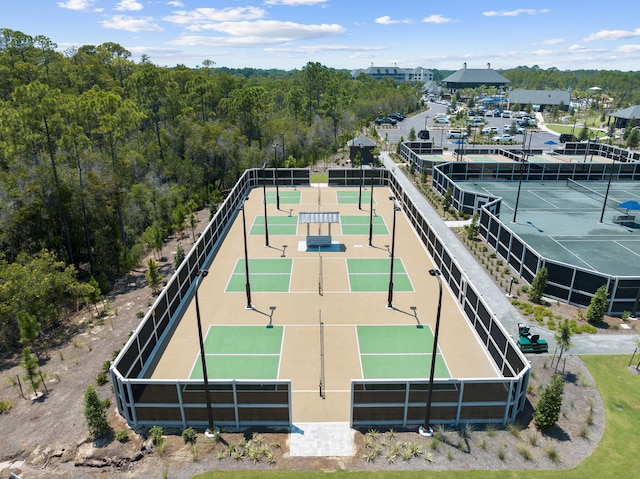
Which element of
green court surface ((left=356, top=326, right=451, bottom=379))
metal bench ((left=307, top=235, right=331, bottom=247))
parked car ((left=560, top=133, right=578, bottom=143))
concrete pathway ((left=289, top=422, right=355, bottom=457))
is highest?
parked car ((left=560, top=133, right=578, bottom=143))

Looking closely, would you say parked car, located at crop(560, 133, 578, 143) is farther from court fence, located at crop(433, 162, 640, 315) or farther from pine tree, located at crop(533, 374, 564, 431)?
pine tree, located at crop(533, 374, 564, 431)

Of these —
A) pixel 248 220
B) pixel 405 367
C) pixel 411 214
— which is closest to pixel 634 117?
pixel 411 214

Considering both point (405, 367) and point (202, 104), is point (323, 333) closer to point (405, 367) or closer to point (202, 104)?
point (405, 367)

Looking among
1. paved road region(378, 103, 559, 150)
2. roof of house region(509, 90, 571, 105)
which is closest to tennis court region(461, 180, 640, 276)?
paved road region(378, 103, 559, 150)

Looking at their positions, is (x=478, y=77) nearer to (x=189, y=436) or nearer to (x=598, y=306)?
(x=598, y=306)

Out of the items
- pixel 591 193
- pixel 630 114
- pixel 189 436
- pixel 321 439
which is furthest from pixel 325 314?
pixel 630 114

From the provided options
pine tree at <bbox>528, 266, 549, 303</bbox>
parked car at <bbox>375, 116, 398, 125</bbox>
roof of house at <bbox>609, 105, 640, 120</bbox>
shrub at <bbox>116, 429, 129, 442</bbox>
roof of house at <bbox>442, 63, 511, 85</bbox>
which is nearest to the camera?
shrub at <bbox>116, 429, 129, 442</bbox>

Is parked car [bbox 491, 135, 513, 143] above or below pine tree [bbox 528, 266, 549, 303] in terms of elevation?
above
